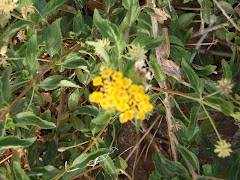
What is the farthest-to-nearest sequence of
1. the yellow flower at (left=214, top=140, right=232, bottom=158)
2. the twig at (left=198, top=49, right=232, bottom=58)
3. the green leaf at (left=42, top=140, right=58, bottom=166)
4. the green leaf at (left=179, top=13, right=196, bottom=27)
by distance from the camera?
the twig at (left=198, top=49, right=232, bottom=58) → the green leaf at (left=179, top=13, right=196, bottom=27) → the green leaf at (left=42, top=140, right=58, bottom=166) → the yellow flower at (left=214, top=140, right=232, bottom=158)

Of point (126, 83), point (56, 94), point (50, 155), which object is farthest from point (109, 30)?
point (50, 155)

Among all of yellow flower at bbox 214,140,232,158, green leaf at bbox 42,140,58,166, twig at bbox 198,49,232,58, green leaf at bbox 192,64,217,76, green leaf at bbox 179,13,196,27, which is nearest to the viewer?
yellow flower at bbox 214,140,232,158

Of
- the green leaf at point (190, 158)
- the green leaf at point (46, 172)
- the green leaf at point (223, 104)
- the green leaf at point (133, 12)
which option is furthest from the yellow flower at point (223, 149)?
the green leaf at point (46, 172)

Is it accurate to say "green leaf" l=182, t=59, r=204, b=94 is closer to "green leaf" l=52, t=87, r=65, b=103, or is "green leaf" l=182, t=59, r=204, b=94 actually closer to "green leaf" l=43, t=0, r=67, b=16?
"green leaf" l=43, t=0, r=67, b=16

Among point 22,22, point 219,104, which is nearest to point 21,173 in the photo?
point 22,22

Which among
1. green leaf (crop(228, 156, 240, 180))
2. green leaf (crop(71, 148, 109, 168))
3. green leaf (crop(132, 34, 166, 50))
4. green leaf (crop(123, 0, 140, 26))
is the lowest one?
green leaf (crop(228, 156, 240, 180))

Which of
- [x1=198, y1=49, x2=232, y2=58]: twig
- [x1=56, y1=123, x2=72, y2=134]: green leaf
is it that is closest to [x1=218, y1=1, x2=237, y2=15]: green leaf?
[x1=198, y1=49, x2=232, y2=58]: twig

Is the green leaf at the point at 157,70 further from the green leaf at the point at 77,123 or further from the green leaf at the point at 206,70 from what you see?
the green leaf at the point at 77,123

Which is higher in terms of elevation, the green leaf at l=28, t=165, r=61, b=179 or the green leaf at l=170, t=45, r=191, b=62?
the green leaf at l=170, t=45, r=191, b=62

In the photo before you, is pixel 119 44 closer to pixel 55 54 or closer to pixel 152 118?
pixel 55 54
